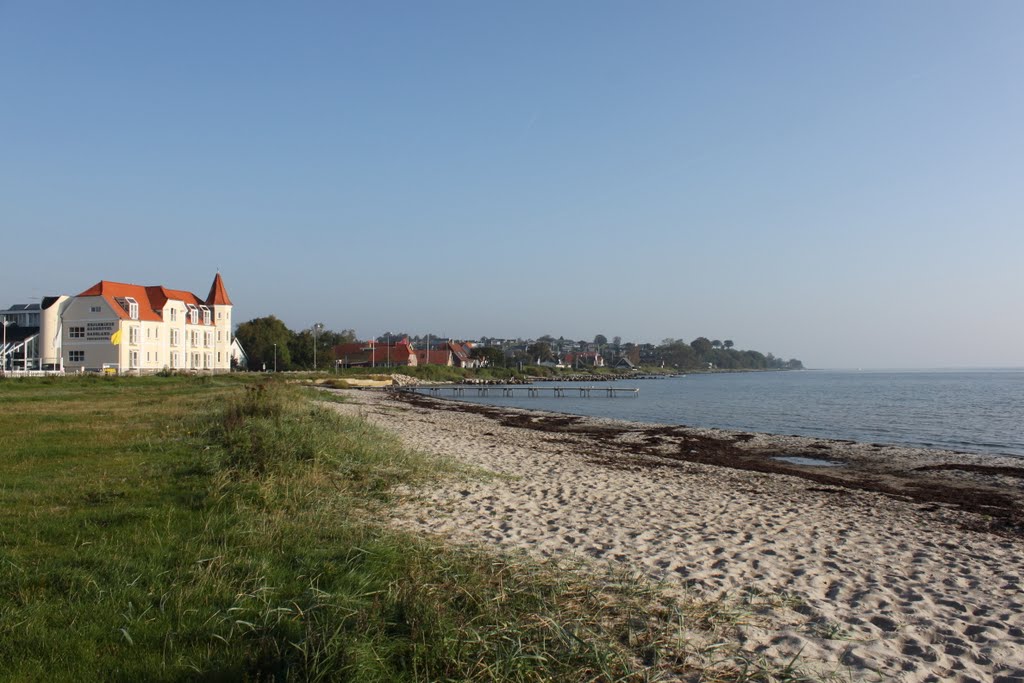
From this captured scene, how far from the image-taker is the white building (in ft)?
184

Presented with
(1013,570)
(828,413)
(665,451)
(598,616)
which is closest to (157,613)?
(598,616)

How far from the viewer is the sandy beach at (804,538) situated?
552 cm

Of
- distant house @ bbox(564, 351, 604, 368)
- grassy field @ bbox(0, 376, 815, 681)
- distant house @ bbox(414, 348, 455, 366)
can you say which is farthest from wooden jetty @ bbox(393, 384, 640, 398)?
distant house @ bbox(564, 351, 604, 368)

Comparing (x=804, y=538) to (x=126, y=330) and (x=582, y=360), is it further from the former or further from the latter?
(x=582, y=360)

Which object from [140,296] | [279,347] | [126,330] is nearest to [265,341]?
[279,347]

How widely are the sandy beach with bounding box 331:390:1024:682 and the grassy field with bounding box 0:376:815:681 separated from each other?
0.86m

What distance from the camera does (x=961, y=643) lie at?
561 centimetres

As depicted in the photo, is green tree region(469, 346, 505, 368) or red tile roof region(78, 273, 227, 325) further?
green tree region(469, 346, 505, 368)

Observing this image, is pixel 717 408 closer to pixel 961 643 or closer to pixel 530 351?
pixel 961 643

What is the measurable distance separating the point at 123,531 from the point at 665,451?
1728 centimetres

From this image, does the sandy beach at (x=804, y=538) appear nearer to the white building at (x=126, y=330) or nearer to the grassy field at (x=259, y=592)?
the grassy field at (x=259, y=592)

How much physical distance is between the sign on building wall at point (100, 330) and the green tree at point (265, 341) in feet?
86.8

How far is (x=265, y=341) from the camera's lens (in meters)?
85.8

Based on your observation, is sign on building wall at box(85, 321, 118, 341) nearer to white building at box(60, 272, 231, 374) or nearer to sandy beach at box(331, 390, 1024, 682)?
white building at box(60, 272, 231, 374)
